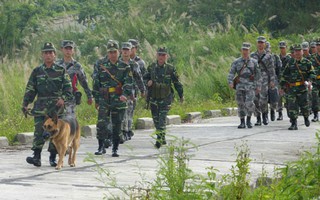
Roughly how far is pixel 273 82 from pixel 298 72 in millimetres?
2470

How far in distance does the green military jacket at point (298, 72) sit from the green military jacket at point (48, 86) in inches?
280

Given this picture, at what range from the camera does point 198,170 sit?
13.6 m

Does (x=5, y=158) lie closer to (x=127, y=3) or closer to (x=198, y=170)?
(x=198, y=170)

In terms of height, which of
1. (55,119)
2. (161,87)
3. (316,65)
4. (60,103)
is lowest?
(55,119)

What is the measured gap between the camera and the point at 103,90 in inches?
632

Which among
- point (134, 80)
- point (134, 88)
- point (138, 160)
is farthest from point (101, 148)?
point (134, 88)

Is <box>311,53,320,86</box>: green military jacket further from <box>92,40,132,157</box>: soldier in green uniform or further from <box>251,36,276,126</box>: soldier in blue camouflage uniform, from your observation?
<box>92,40,132,157</box>: soldier in green uniform

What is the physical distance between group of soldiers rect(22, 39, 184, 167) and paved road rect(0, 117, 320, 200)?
400mm

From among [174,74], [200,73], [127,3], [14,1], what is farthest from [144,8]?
[174,74]

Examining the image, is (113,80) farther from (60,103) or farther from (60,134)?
(60,134)

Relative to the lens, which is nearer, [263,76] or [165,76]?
[165,76]

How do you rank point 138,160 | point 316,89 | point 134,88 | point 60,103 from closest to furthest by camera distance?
point 60,103 → point 138,160 → point 134,88 → point 316,89

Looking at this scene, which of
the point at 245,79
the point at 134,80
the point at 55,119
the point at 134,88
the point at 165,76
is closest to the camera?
the point at 55,119

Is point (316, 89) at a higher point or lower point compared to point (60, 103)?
higher
